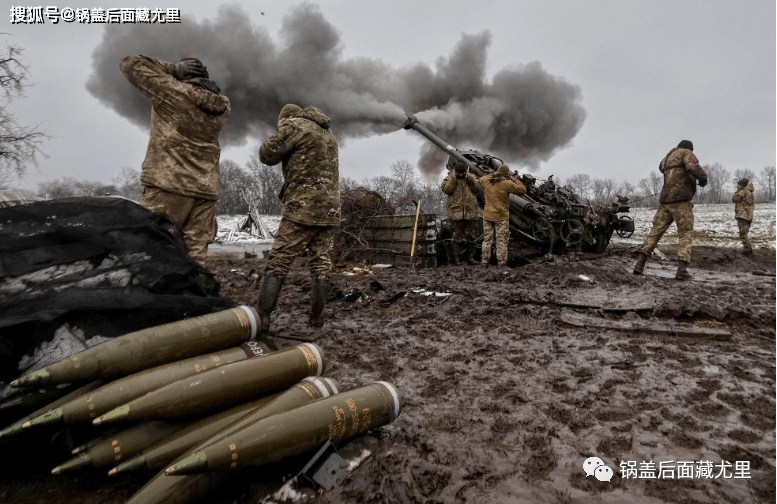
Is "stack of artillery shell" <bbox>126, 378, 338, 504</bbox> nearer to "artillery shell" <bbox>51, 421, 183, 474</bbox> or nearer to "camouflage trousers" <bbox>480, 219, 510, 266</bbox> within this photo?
"artillery shell" <bbox>51, 421, 183, 474</bbox>

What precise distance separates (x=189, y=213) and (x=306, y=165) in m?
0.99

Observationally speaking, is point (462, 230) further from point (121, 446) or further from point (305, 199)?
point (121, 446)

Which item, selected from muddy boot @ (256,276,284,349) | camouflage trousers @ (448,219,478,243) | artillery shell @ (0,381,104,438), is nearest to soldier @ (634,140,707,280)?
camouflage trousers @ (448,219,478,243)

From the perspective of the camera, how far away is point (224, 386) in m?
1.57

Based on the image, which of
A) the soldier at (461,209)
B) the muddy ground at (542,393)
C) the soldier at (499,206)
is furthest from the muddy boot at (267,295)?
the soldier at (461,209)

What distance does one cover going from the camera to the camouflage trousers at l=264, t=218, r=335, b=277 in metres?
3.31

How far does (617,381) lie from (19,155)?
64.0ft

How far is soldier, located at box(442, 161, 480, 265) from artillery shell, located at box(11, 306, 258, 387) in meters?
6.26

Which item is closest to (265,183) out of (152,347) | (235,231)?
(235,231)

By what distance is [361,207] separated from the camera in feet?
29.1

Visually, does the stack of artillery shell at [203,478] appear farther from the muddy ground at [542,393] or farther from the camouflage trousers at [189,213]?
the camouflage trousers at [189,213]

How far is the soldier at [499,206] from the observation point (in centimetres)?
718

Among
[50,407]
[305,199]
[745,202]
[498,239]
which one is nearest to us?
[50,407]

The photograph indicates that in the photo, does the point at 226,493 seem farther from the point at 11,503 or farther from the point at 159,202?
the point at 159,202
